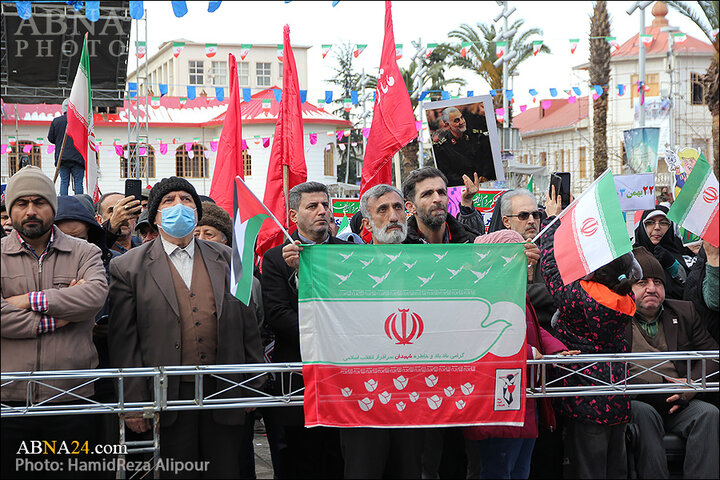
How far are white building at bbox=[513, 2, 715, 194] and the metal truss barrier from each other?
3870 cm

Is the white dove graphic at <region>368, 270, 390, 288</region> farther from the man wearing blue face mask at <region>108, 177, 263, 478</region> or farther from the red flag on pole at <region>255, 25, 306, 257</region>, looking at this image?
the red flag on pole at <region>255, 25, 306, 257</region>

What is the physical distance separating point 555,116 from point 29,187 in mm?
63767

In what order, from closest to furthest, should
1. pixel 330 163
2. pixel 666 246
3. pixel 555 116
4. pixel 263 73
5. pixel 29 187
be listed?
pixel 29 187
pixel 666 246
pixel 330 163
pixel 555 116
pixel 263 73

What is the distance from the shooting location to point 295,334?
5238 mm

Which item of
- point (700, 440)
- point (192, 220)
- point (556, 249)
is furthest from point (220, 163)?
point (700, 440)

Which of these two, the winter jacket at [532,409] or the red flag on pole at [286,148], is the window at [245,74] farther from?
the winter jacket at [532,409]

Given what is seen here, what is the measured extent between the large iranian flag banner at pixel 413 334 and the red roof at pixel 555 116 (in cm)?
5565

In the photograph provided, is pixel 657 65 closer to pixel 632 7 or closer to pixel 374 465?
pixel 632 7

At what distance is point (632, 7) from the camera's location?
21.2 meters

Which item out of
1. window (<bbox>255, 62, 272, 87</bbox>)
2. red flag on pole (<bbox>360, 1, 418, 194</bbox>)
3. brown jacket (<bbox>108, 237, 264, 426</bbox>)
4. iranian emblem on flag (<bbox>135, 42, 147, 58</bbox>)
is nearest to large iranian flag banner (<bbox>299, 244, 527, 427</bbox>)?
brown jacket (<bbox>108, 237, 264, 426</bbox>)

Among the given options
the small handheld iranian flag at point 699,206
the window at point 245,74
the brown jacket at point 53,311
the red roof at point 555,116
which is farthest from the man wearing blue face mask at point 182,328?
the window at point 245,74

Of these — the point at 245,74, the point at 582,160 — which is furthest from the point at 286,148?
the point at 245,74

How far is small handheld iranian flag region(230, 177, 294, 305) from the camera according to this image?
4809 mm

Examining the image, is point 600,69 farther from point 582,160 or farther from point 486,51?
point 582,160
